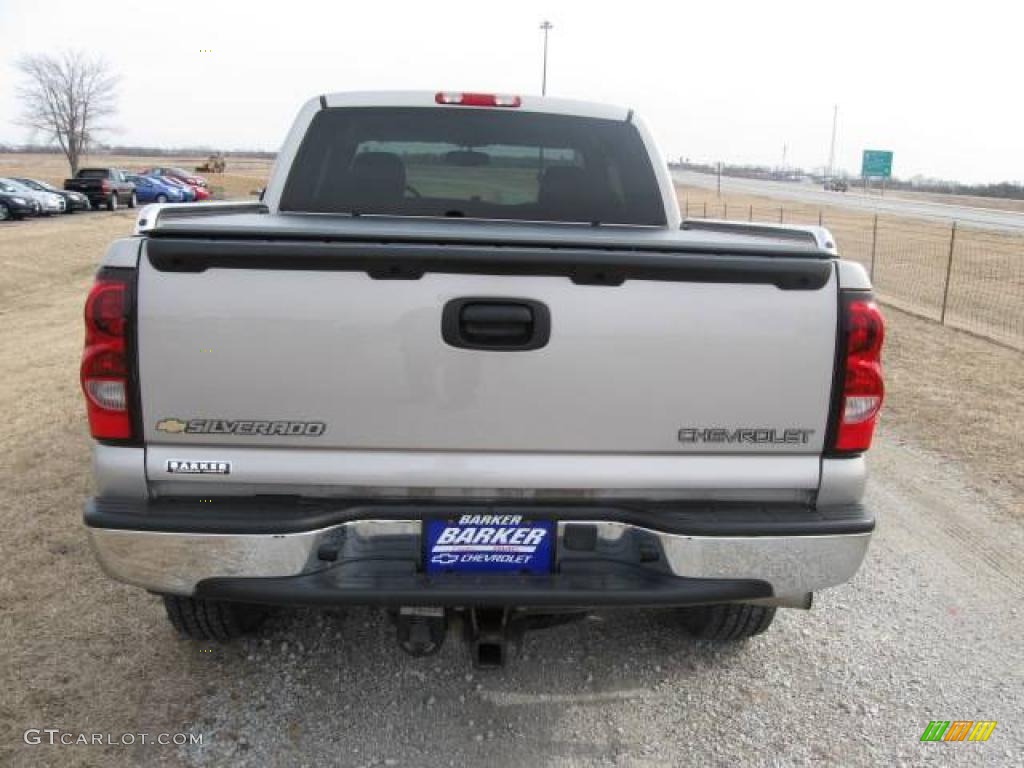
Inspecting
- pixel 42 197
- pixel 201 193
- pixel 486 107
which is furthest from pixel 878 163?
pixel 486 107

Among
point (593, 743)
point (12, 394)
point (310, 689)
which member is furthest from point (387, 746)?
point (12, 394)

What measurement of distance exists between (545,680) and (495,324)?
1508mm

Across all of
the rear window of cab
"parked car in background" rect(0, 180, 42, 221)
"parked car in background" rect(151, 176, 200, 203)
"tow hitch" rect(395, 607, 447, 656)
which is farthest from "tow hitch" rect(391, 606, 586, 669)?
"parked car in background" rect(151, 176, 200, 203)

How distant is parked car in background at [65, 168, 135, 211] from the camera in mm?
37375

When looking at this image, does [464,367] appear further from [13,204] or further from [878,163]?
[878,163]

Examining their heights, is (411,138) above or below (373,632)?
above

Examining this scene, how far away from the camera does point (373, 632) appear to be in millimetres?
3531

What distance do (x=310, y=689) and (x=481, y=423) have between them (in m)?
1.36

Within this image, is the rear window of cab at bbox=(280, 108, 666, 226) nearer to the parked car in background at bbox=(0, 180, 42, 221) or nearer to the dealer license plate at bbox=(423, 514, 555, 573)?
the dealer license plate at bbox=(423, 514, 555, 573)

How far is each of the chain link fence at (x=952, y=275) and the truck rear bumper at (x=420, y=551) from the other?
9044 millimetres

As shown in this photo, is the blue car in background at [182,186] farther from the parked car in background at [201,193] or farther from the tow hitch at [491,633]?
the tow hitch at [491,633]

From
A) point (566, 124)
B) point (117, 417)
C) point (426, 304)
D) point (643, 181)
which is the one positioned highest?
point (566, 124)

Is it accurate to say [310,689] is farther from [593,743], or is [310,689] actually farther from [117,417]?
[117,417]

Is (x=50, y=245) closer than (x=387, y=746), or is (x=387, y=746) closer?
(x=387, y=746)
